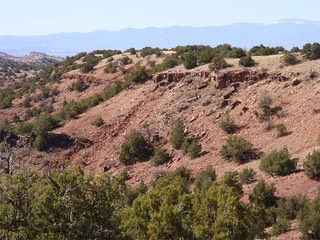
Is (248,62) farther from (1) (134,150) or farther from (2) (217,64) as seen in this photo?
(1) (134,150)

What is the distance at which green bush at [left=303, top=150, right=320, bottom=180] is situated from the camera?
1845 cm

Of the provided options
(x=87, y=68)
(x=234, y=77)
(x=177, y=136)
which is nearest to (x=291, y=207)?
(x=177, y=136)

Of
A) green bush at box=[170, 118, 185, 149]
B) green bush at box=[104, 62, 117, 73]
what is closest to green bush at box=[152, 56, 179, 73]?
green bush at box=[104, 62, 117, 73]

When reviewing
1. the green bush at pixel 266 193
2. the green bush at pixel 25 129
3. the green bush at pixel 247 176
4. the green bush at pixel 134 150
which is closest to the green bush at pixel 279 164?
the green bush at pixel 247 176

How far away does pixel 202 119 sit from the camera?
29562mm

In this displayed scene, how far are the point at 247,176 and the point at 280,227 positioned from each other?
5.08m

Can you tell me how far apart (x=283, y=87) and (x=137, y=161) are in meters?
10.3

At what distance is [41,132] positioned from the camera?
3419 cm

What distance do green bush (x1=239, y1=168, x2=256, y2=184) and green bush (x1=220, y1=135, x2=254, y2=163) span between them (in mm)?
2955

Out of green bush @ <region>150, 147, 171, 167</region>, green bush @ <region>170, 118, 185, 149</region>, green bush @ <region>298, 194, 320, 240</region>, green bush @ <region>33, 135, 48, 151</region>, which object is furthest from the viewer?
green bush @ <region>33, 135, 48, 151</region>

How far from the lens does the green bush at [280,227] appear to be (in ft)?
50.6

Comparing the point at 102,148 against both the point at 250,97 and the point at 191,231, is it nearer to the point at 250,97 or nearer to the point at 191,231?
the point at 250,97

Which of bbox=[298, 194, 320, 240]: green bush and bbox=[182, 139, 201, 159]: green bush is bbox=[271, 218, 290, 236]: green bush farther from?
bbox=[182, 139, 201, 159]: green bush

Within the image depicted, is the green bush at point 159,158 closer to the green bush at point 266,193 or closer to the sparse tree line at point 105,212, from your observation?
the green bush at point 266,193
